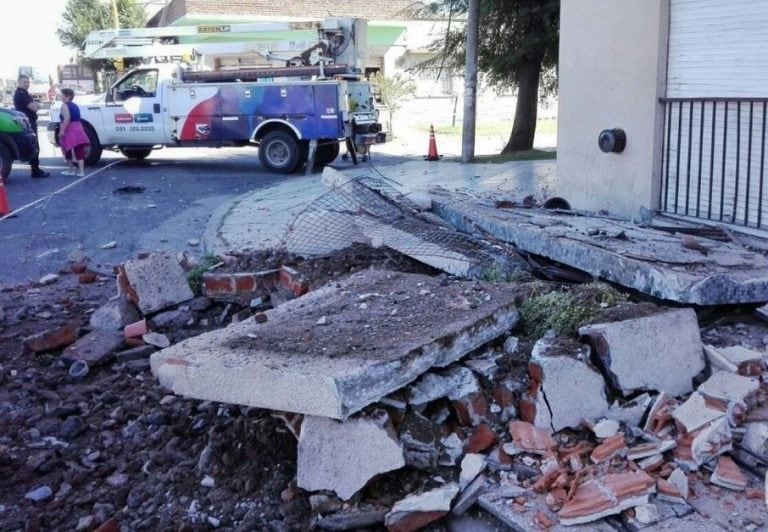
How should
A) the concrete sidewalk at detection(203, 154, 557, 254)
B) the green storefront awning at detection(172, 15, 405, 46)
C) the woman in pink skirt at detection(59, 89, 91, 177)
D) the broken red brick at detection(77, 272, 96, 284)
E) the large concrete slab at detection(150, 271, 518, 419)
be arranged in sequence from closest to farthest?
1. the large concrete slab at detection(150, 271, 518, 419)
2. the broken red brick at detection(77, 272, 96, 284)
3. the concrete sidewalk at detection(203, 154, 557, 254)
4. the woman in pink skirt at detection(59, 89, 91, 177)
5. the green storefront awning at detection(172, 15, 405, 46)

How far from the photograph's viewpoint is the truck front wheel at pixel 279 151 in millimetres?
17406

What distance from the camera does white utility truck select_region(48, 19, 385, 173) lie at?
55.9ft

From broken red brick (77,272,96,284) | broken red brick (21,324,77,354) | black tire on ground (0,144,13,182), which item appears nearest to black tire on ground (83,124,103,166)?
black tire on ground (0,144,13,182)

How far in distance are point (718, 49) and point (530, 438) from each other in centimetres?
461

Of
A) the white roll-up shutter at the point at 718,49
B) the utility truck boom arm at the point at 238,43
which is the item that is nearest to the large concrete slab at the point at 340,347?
the white roll-up shutter at the point at 718,49

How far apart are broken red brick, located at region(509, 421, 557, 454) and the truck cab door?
628 inches

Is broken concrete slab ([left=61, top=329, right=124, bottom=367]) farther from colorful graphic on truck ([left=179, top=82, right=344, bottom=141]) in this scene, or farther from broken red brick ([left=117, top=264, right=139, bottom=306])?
colorful graphic on truck ([left=179, top=82, right=344, bottom=141])

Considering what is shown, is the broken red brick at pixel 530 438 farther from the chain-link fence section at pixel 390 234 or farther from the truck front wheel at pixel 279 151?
the truck front wheel at pixel 279 151

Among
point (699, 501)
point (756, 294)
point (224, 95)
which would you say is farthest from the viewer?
point (224, 95)

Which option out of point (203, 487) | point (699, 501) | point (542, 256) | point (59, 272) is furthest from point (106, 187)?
point (699, 501)

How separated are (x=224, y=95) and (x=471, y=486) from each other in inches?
596

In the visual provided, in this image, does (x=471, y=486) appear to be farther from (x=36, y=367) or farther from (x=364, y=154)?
(x=364, y=154)

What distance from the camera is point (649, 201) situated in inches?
305

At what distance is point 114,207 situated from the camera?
1287cm
